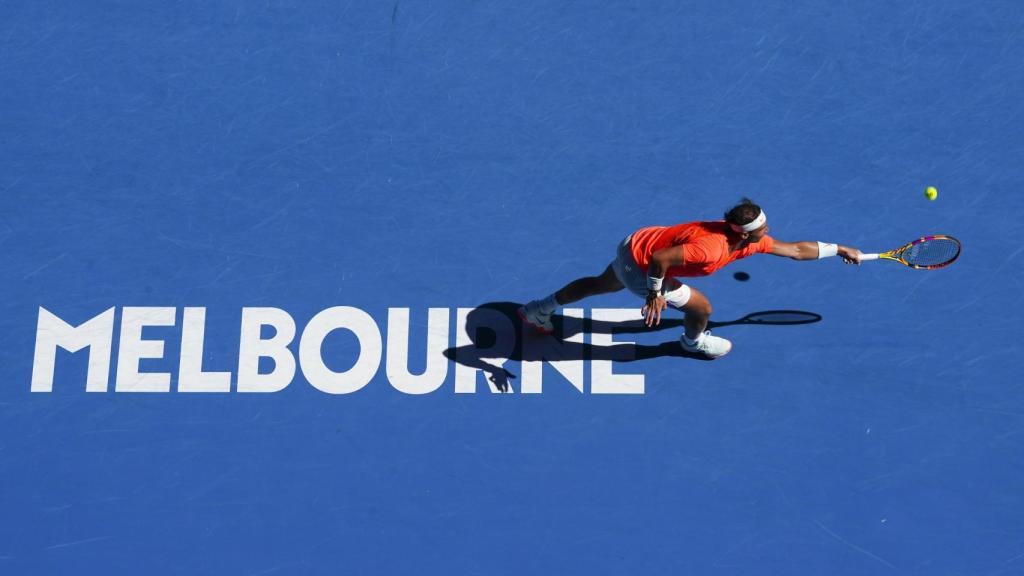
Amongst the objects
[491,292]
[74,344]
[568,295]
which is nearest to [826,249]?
[568,295]

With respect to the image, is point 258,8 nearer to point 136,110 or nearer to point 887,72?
point 136,110

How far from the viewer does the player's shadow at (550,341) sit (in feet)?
27.1

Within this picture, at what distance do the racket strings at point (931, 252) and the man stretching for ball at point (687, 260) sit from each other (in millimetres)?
720

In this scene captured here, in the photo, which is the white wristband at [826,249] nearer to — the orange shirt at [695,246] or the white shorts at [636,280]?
the orange shirt at [695,246]

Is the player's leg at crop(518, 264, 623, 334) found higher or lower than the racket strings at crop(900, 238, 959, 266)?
lower

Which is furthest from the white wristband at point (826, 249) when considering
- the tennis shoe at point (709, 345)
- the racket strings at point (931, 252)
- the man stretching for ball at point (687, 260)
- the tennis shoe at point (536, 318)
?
the tennis shoe at point (536, 318)

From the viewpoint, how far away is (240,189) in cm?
888

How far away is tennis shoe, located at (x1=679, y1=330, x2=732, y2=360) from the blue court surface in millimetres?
111

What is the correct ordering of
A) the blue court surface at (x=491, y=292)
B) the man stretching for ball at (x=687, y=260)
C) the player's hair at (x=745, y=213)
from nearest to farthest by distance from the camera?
the player's hair at (x=745, y=213) < the man stretching for ball at (x=687, y=260) < the blue court surface at (x=491, y=292)

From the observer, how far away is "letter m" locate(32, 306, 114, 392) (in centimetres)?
822

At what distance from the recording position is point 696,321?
7793mm

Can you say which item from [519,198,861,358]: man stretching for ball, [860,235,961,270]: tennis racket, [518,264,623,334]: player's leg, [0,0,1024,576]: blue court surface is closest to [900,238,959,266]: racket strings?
[860,235,961,270]: tennis racket

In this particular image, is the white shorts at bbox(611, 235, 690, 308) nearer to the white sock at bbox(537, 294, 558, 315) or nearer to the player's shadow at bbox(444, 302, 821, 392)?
the white sock at bbox(537, 294, 558, 315)

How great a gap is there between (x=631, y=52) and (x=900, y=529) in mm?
4217
